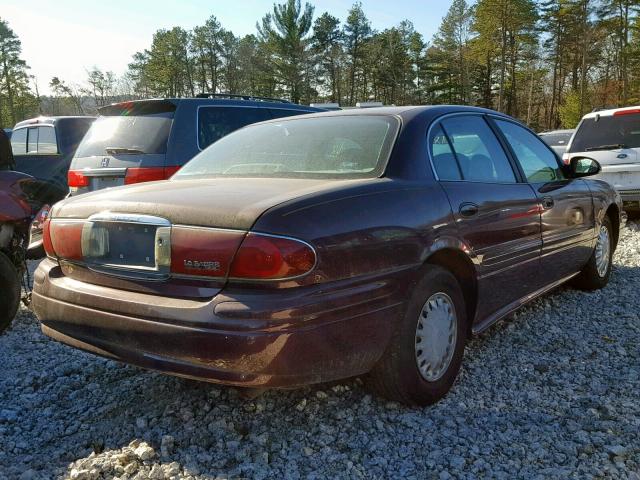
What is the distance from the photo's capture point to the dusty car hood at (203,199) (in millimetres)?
2215

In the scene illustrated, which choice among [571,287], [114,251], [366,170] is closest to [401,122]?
[366,170]

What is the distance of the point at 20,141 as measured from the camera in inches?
370

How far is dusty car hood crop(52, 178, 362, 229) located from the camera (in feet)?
7.27

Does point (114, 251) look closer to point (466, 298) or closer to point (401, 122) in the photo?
point (401, 122)

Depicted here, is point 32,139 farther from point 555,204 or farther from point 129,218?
point 555,204

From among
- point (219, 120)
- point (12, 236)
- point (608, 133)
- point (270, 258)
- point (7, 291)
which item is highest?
point (219, 120)

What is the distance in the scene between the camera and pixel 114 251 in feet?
8.11

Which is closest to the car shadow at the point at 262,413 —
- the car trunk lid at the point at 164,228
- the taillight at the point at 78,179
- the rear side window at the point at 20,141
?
the car trunk lid at the point at 164,228

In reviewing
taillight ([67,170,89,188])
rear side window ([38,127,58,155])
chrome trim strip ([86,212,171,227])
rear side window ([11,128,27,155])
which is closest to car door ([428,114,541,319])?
chrome trim strip ([86,212,171,227])

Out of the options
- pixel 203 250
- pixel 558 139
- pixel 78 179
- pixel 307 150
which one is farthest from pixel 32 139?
pixel 558 139

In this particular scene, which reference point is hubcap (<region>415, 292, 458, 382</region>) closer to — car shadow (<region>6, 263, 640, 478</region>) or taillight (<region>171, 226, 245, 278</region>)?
car shadow (<region>6, 263, 640, 478</region>)

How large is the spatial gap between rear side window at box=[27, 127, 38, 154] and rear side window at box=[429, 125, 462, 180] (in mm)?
8040

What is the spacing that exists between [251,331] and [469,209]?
154 centimetres

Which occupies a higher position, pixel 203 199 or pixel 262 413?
pixel 203 199
